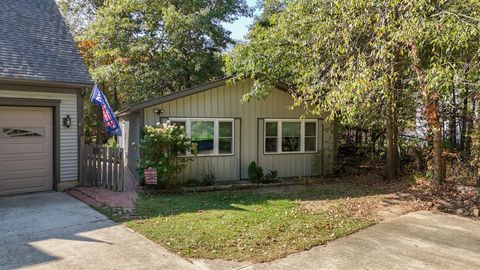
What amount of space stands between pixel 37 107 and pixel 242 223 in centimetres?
605

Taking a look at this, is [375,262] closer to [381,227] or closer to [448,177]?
[381,227]

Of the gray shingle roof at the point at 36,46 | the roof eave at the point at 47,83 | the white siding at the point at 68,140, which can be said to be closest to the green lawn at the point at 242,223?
the white siding at the point at 68,140

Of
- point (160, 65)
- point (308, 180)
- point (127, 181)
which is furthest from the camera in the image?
point (160, 65)

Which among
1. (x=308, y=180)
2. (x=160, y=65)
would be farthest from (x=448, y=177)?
(x=160, y=65)

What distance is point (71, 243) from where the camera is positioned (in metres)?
5.06

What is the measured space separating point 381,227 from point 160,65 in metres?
12.9

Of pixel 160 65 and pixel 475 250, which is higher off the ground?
pixel 160 65

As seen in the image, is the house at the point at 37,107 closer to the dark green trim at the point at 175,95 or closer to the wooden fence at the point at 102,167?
the wooden fence at the point at 102,167

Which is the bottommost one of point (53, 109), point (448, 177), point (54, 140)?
point (448, 177)

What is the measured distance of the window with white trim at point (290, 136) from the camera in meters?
11.3

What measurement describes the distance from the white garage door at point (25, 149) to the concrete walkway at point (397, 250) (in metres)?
6.23

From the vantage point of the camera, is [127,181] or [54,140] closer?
[54,140]

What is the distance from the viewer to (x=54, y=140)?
898 centimetres

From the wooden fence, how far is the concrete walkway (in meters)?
4.96
